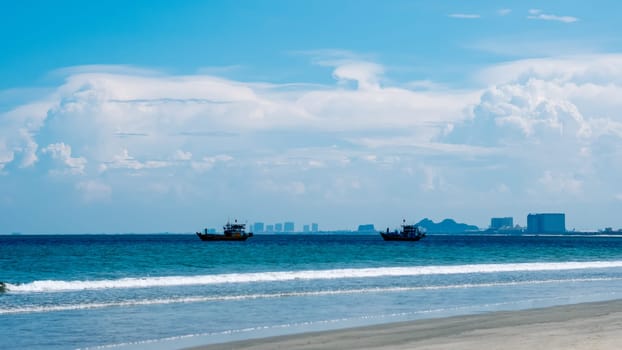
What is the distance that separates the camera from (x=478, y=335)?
1777cm

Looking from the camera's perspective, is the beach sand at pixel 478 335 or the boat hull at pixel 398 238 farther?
the boat hull at pixel 398 238

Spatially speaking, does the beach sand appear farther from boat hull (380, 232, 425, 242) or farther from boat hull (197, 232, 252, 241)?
boat hull (380, 232, 425, 242)

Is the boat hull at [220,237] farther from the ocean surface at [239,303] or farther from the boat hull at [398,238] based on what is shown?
the ocean surface at [239,303]

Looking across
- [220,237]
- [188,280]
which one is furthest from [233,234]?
[188,280]

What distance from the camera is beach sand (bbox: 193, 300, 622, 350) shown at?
15953 mm

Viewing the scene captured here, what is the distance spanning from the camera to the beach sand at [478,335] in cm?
1595

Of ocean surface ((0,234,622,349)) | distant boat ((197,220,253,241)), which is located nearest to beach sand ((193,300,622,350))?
ocean surface ((0,234,622,349))

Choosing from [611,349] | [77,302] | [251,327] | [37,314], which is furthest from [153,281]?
[611,349]

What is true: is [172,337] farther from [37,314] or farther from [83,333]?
[37,314]

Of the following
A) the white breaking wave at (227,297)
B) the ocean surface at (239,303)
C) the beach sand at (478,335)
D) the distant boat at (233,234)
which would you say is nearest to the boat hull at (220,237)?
the distant boat at (233,234)

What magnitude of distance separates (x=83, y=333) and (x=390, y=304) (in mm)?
11418

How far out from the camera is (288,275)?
43469mm

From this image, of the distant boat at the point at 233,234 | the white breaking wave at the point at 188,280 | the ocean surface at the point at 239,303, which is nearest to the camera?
the ocean surface at the point at 239,303

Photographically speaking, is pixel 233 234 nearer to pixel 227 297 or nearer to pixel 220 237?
pixel 220 237
